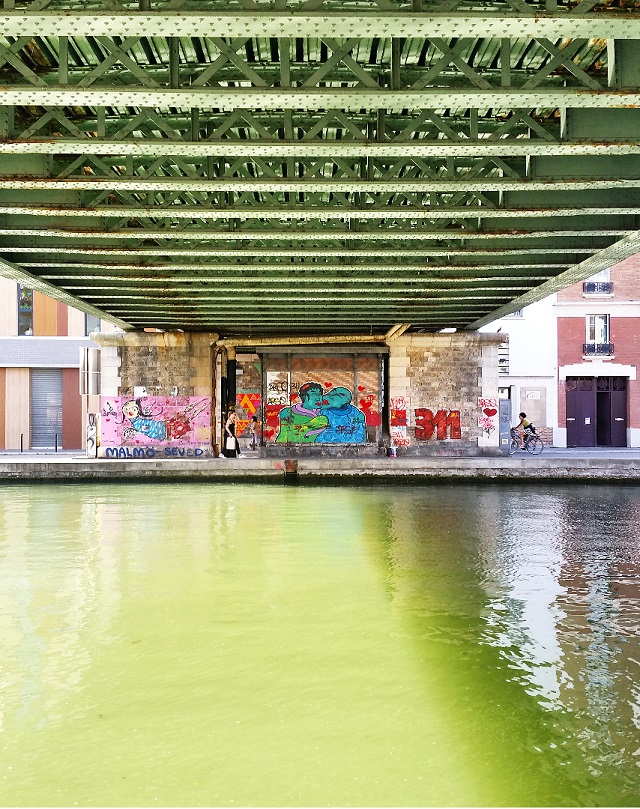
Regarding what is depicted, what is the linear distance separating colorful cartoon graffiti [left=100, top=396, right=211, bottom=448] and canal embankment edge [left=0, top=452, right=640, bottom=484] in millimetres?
4379

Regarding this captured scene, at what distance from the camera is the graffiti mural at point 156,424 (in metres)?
28.9

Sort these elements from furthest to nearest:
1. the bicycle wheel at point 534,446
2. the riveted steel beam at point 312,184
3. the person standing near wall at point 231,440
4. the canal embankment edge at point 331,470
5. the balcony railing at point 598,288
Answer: the balcony railing at point 598,288
the bicycle wheel at point 534,446
the person standing near wall at point 231,440
the canal embankment edge at point 331,470
the riveted steel beam at point 312,184

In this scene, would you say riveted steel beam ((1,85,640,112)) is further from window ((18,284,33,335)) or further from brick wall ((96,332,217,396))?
window ((18,284,33,335))

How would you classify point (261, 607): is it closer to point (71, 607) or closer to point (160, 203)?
point (71, 607)

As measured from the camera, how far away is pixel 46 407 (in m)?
36.3

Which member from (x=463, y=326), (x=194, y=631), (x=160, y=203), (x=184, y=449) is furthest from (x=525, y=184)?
(x=184, y=449)

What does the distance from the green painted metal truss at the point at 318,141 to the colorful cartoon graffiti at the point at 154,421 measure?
9.21 meters

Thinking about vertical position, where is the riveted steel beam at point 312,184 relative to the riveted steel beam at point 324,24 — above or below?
above

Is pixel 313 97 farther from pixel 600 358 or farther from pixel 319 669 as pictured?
pixel 600 358

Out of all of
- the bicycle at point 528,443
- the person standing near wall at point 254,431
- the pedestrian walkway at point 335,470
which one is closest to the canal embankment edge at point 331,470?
the pedestrian walkway at point 335,470

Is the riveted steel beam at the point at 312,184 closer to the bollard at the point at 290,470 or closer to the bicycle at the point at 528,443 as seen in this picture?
the bollard at the point at 290,470

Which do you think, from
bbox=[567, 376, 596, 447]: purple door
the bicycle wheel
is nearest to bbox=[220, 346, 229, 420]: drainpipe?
the bicycle wheel

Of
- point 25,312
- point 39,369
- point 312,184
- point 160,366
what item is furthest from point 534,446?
point 312,184

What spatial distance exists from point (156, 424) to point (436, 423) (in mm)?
9758
